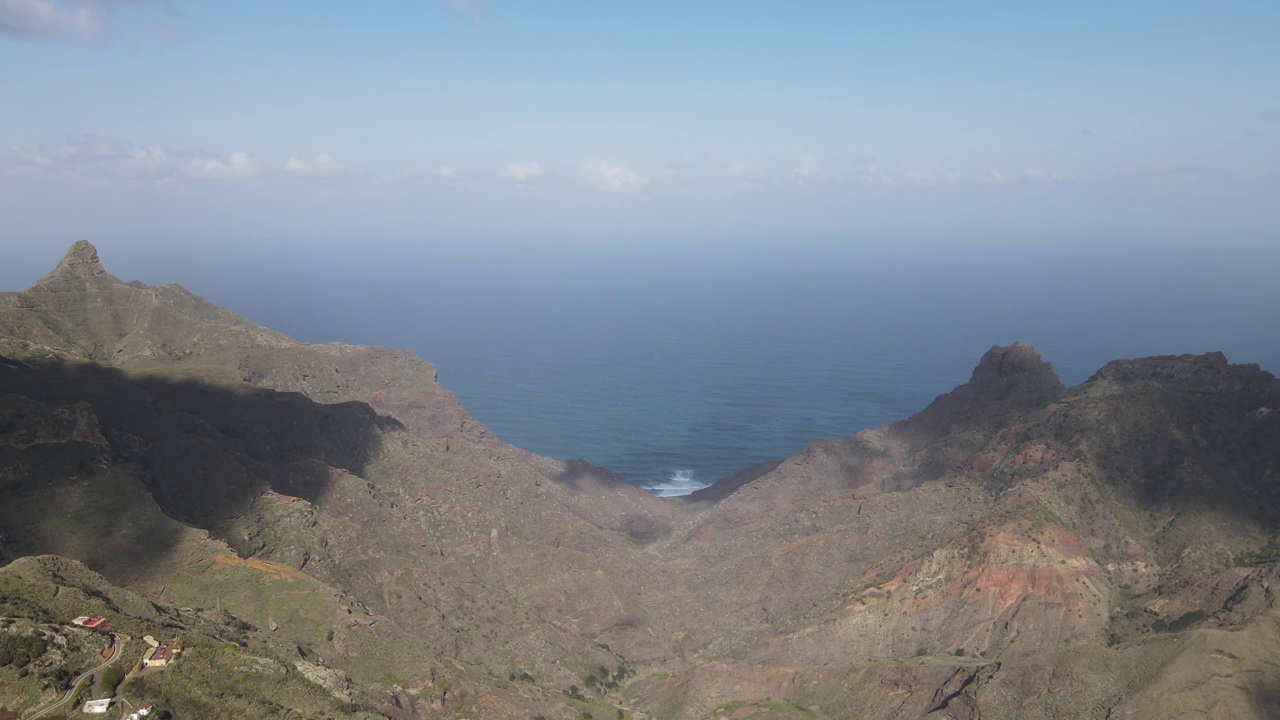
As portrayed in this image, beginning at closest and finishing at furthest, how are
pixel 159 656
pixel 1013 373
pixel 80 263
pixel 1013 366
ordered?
1. pixel 159 656
2. pixel 1013 373
3. pixel 1013 366
4. pixel 80 263

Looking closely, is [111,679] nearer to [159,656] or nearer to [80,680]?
[80,680]

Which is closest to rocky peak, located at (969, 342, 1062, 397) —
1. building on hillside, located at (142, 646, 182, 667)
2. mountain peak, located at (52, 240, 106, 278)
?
building on hillside, located at (142, 646, 182, 667)

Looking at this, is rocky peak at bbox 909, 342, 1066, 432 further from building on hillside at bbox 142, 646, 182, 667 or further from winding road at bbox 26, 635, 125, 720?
winding road at bbox 26, 635, 125, 720

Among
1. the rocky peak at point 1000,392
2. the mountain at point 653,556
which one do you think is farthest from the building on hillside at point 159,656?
the rocky peak at point 1000,392

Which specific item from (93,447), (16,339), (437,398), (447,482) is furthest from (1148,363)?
(16,339)

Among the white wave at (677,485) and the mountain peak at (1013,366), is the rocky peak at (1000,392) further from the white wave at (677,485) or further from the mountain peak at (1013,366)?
the white wave at (677,485)

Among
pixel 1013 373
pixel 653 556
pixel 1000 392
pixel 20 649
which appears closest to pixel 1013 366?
pixel 1013 373
